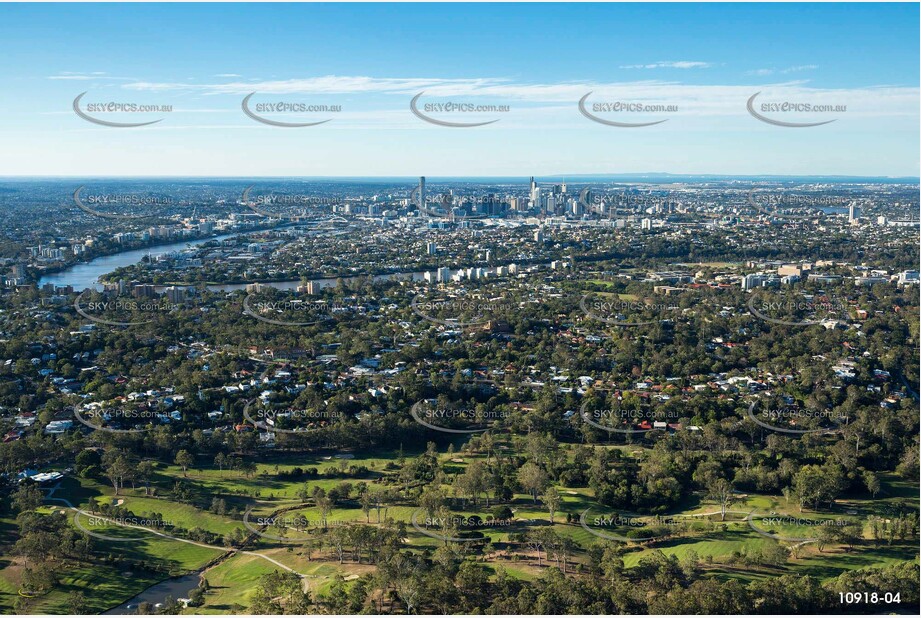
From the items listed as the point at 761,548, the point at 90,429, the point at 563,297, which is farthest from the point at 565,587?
the point at 563,297

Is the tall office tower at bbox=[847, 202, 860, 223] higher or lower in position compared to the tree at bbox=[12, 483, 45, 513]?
higher

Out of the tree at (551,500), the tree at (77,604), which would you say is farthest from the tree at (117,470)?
the tree at (551,500)

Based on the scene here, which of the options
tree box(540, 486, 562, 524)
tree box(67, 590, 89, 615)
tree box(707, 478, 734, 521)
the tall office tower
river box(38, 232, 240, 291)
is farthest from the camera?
the tall office tower

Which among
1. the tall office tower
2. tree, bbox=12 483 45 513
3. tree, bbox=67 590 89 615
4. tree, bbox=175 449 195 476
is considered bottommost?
tree, bbox=67 590 89 615

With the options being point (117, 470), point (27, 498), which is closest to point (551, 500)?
point (117, 470)

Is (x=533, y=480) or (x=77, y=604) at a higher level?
(x=533, y=480)

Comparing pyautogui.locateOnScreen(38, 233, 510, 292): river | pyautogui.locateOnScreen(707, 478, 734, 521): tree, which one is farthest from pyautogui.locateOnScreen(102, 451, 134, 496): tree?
pyautogui.locateOnScreen(38, 233, 510, 292): river

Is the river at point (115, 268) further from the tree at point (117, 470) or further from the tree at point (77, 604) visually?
the tree at point (77, 604)

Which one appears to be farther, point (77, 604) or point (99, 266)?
point (99, 266)

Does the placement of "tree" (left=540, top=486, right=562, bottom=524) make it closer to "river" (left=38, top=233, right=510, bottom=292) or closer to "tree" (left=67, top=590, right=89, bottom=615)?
"tree" (left=67, top=590, right=89, bottom=615)

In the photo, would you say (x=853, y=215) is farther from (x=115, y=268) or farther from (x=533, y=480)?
(x=533, y=480)

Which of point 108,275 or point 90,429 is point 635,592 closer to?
point 90,429
